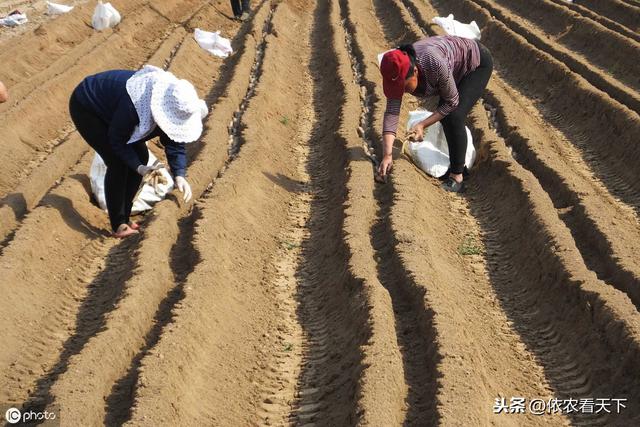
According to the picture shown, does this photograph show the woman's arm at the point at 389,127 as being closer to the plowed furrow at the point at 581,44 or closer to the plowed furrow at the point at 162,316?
the plowed furrow at the point at 162,316

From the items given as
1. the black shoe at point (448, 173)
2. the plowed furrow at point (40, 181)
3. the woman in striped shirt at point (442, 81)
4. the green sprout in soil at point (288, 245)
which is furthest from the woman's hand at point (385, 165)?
the plowed furrow at point (40, 181)

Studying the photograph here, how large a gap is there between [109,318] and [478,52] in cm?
344

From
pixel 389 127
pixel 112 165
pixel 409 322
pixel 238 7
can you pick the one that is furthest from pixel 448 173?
pixel 238 7

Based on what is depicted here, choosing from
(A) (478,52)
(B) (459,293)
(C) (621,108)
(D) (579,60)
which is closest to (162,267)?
(B) (459,293)

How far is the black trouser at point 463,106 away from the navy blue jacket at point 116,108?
2.13 metres

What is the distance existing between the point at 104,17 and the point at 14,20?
163 centimetres

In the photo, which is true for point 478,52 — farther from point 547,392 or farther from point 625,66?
point 625,66

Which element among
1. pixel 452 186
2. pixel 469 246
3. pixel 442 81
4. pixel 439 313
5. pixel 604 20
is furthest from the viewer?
pixel 604 20

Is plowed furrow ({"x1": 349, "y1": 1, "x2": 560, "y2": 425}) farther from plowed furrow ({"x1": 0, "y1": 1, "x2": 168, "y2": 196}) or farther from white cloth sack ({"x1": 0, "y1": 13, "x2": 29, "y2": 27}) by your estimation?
white cloth sack ({"x1": 0, "y1": 13, "x2": 29, "y2": 27})

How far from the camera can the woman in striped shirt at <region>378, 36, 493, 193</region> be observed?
5242 millimetres

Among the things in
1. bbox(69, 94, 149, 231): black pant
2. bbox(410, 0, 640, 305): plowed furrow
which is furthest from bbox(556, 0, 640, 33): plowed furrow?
bbox(69, 94, 149, 231): black pant

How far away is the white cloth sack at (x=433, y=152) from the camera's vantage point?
6078mm

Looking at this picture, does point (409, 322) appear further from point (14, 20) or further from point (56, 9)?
point (56, 9)

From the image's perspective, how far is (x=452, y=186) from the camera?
5977mm
